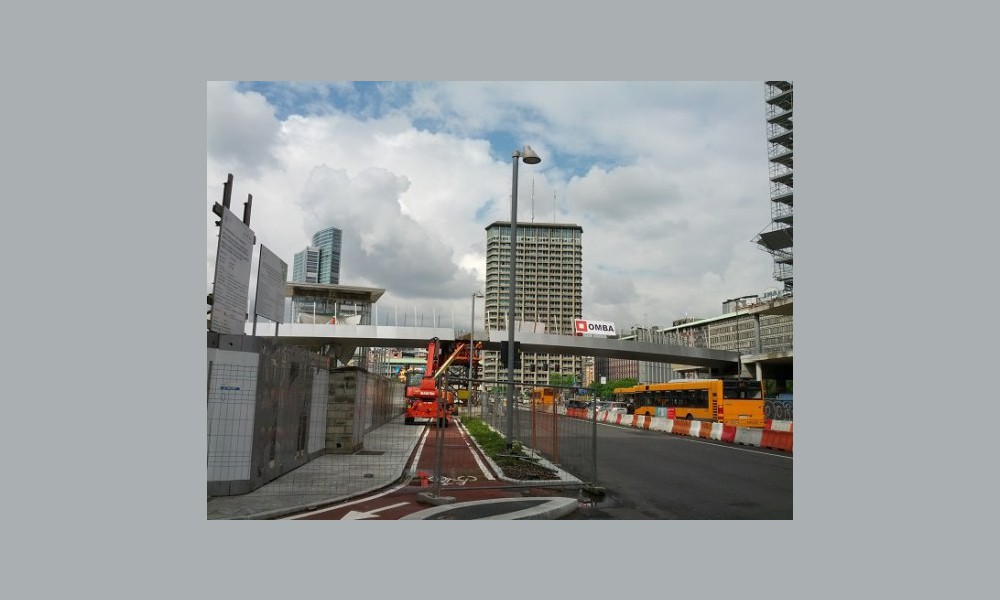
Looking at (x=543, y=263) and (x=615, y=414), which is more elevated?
(x=543, y=263)

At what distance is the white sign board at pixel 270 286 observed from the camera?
11.9m

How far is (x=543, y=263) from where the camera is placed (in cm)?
8794

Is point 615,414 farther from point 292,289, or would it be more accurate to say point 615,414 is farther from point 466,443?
point 292,289

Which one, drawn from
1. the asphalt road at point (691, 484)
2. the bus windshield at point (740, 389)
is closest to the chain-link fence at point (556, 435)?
the asphalt road at point (691, 484)

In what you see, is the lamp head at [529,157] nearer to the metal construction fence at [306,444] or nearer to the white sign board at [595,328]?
the metal construction fence at [306,444]

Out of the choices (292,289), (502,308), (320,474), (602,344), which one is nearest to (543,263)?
(502,308)

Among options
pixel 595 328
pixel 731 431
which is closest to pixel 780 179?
pixel 595 328

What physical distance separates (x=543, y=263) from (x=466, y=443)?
70593mm

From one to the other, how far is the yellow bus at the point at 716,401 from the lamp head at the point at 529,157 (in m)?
20.5

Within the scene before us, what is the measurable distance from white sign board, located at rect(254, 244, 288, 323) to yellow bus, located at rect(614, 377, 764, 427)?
24.3 m

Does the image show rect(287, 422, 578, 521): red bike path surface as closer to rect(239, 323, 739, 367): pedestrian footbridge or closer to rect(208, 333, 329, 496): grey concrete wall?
rect(208, 333, 329, 496): grey concrete wall

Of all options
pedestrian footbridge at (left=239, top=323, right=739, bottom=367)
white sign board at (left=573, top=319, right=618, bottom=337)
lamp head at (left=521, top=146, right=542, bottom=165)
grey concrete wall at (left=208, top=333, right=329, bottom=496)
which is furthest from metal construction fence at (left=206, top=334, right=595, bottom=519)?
white sign board at (left=573, top=319, right=618, bottom=337)

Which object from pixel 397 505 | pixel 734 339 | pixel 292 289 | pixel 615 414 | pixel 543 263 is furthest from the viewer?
pixel 734 339

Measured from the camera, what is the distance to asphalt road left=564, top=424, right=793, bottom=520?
891 centimetres
